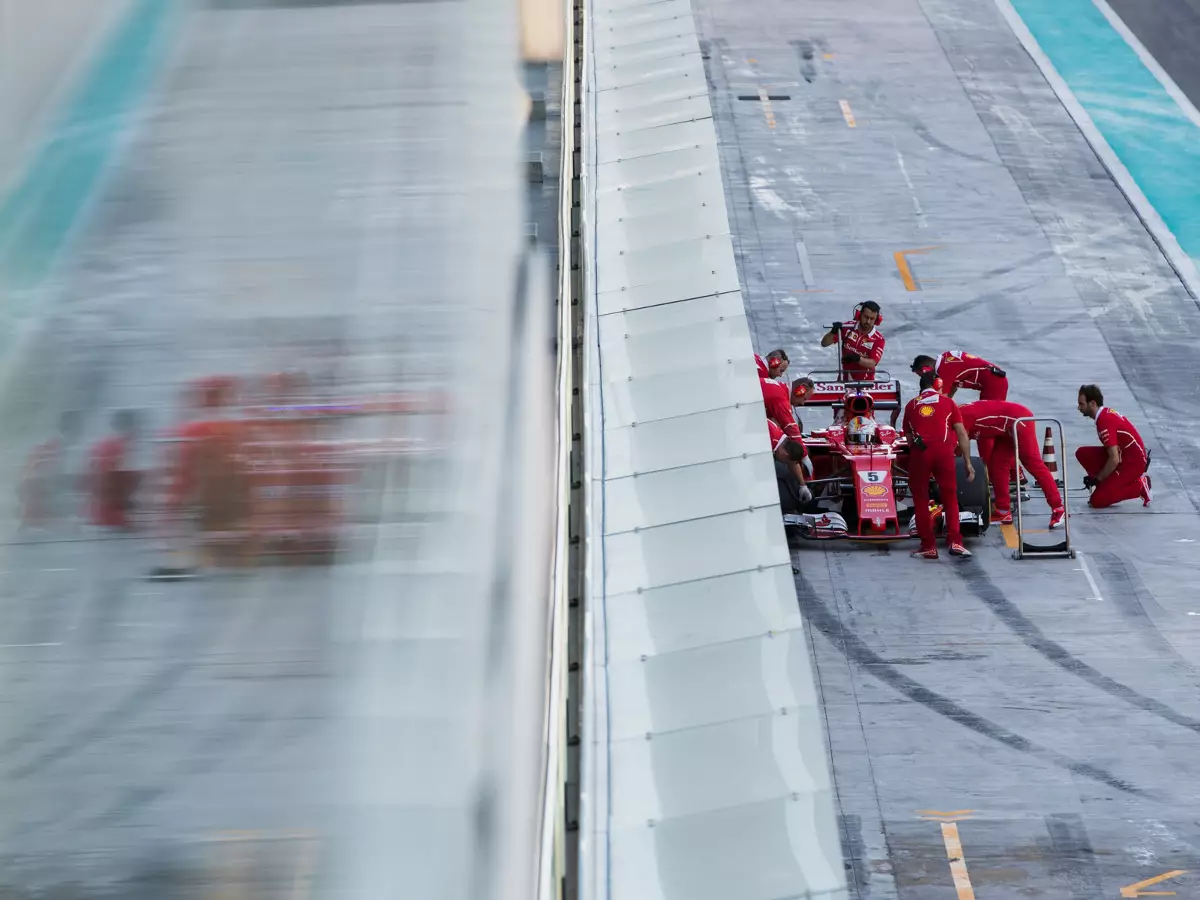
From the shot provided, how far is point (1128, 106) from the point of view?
22.7 m

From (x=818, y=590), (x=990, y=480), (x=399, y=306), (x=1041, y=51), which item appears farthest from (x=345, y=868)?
(x=1041, y=51)

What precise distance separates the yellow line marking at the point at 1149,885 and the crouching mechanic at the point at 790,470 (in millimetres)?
4540

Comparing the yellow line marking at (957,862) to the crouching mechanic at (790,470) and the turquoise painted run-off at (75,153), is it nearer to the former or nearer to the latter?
the crouching mechanic at (790,470)

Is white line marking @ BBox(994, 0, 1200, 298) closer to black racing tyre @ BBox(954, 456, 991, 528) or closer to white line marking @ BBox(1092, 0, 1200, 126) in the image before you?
white line marking @ BBox(1092, 0, 1200, 126)

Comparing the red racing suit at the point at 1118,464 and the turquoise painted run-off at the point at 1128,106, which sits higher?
the turquoise painted run-off at the point at 1128,106

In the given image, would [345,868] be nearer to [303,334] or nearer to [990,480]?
[303,334]

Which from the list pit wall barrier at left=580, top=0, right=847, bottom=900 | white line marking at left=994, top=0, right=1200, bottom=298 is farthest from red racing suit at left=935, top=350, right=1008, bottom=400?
white line marking at left=994, top=0, right=1200, bottom=298

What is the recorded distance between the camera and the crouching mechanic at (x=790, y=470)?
1188 cm

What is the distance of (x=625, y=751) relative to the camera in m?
5.70

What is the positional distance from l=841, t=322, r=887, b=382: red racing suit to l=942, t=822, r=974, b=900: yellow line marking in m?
5.76

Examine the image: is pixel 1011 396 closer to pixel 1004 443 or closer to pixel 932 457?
pixel 1004 443

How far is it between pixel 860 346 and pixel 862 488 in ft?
7.07

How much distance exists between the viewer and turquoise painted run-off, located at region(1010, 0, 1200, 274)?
64.7 feet

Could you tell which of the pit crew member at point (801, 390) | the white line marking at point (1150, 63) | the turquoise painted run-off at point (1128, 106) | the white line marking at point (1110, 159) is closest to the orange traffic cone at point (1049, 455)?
the pit crew member at point (801, 390)
